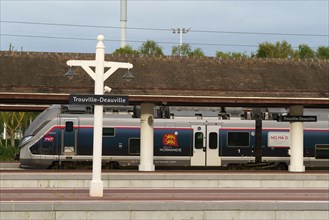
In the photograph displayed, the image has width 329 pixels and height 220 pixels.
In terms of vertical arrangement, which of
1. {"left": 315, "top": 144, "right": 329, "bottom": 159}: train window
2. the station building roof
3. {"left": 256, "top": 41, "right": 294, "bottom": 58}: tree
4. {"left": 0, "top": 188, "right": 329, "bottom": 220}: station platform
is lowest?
{"left": 0, "top": 188, "right": 329, "bottom": 220}: station platform

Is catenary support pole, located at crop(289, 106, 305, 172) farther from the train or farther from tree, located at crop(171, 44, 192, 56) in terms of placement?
tree, located at crop(171, 44, 192, 56)

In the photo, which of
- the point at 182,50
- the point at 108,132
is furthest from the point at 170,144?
the point at 182,50

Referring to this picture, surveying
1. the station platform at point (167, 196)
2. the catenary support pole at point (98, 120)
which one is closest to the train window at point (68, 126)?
the station platform at point (167, 196)

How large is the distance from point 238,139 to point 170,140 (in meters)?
3.60

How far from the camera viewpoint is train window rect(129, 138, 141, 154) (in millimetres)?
33438

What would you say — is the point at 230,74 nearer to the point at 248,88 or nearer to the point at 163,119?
the point at 248,88

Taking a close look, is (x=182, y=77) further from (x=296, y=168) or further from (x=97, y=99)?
(x=97, y=99)

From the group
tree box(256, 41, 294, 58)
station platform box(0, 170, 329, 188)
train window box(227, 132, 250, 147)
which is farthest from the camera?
tree box(256, 41, 294, 58)

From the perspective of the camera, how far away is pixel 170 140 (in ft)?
111

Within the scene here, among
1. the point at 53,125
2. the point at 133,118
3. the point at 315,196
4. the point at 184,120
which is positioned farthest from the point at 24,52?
the point at 315,196

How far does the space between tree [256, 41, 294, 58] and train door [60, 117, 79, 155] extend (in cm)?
5802

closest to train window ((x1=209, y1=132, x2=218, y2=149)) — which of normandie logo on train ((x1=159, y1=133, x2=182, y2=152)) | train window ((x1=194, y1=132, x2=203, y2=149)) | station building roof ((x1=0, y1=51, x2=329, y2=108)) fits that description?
train window ((x1=194, y1=132, x2=203, y2=149))

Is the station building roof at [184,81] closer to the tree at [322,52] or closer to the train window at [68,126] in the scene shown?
the train window at [68,126]

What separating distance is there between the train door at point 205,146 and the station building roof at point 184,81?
3.13 m
